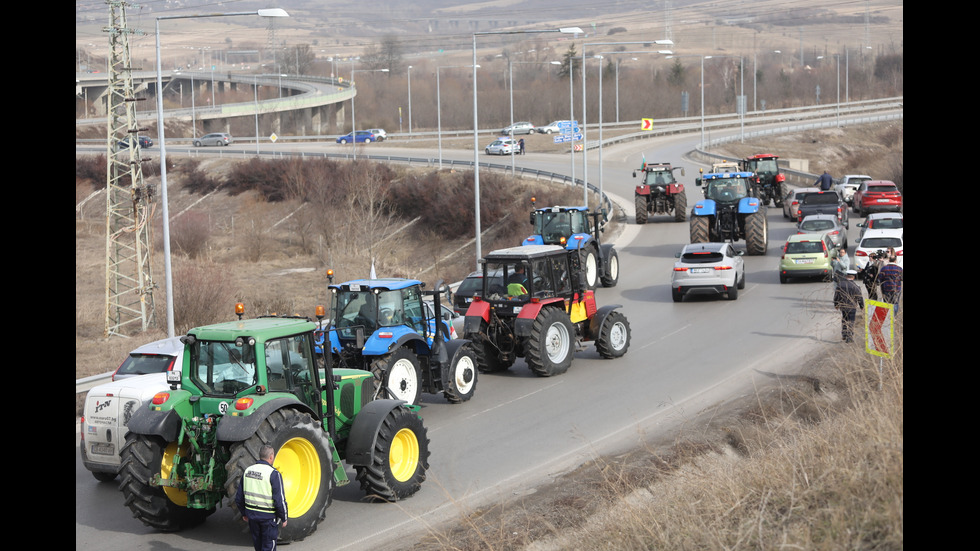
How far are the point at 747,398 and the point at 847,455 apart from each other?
799 cm

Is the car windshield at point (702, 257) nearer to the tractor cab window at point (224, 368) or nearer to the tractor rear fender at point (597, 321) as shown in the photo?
the tractor rear fender at point (597, 321)

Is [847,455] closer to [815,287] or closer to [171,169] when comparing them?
[815,287]

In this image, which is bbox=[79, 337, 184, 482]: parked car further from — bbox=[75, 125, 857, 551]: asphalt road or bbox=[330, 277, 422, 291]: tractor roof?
bbox=[330, 277, 422, 291]: tractor roof

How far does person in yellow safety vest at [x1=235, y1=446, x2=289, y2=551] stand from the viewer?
979 cm

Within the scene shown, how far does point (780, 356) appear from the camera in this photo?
19.6m

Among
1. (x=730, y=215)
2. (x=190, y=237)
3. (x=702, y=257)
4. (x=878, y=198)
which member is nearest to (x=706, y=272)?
(x=702, y=257)

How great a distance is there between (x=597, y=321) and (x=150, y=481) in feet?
36.1

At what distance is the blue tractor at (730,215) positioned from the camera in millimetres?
32344

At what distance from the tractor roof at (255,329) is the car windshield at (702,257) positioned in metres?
16.5

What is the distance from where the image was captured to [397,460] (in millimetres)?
12312

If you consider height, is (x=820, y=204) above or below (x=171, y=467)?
above

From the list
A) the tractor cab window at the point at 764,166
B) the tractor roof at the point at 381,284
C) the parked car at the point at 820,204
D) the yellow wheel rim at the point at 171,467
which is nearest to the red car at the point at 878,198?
the parked car at the point at 820,204

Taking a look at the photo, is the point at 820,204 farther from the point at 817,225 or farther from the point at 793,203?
the point at 817,225
